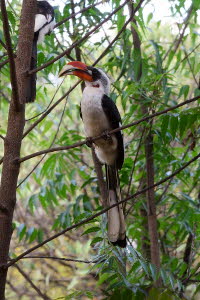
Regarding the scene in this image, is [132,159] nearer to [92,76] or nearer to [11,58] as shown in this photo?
[92,76]

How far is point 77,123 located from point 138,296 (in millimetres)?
3172

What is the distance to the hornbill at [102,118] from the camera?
6.64 ft

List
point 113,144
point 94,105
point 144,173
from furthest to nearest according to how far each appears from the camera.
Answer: point 144,173
point 113,144
point 94,105

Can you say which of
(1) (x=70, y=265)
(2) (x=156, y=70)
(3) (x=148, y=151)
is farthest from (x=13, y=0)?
(1) (x=70, y=265)

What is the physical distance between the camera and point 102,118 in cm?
204

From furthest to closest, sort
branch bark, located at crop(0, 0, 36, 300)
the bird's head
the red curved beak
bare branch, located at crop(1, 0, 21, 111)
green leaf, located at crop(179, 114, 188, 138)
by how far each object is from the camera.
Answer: the bird's head
the red curved beak
green leaf, located at crop(179, 114, 188, 138)
branch bark, located at crop(0, 0, 36, 300)
bare branch, located at crop(1, 0, 21, 111)

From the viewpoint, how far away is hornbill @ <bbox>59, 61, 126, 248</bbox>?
2023 mm

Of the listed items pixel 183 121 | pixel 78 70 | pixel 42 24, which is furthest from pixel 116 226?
pixel 42 24

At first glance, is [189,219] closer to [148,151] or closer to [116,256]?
[148,151]

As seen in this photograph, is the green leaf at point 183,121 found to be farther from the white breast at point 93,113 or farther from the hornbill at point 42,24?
the hornbill at point 42,24

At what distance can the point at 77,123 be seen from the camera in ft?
13.6

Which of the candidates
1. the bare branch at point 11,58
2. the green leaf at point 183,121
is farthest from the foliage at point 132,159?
→ the bare branch at point 11,58

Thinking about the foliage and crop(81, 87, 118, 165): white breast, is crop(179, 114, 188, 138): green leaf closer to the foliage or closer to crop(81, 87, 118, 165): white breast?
the foliage

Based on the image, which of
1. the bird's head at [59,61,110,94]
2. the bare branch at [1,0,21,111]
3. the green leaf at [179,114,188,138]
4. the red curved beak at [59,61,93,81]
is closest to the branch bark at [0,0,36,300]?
the bare branch at [1,0,21,111]
